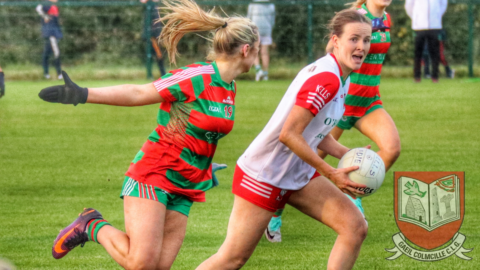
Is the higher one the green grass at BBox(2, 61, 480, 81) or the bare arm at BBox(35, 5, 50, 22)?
the bare arm at BBox(35, 5, 50, 22)

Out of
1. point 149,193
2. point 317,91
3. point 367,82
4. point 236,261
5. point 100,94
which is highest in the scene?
point 100,94

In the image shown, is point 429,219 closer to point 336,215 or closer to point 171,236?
point 336,215

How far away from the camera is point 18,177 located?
341 inches

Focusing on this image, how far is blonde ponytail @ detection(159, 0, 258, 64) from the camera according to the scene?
4590 mm

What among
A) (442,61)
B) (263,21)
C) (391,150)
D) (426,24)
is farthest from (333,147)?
(263,21)

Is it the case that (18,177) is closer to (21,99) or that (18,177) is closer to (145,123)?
(145,123)

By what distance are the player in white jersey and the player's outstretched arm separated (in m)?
0.71

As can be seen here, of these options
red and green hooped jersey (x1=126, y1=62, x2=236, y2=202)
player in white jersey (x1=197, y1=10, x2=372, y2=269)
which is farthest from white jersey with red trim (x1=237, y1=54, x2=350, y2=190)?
red and green hooped jersey (x1=126, y1=62, x2=236, y2=202)

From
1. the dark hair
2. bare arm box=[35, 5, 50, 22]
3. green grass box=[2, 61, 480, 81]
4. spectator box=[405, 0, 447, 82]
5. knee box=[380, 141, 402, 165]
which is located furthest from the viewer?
bare arm box=[35, 5, 50, 22]

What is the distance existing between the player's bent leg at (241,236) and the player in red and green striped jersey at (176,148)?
0.37 m

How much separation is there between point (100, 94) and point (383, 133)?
10.3ft

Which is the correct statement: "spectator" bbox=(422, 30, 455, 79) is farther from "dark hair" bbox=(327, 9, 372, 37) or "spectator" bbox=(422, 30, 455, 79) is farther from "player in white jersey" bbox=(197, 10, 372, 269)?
"player in white jersey" bbox=(197, 10, 372, 269)

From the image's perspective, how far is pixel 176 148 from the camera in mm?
4461

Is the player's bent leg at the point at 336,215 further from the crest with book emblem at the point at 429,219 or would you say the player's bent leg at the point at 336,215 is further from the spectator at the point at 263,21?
the spectator at the point at 263,21
